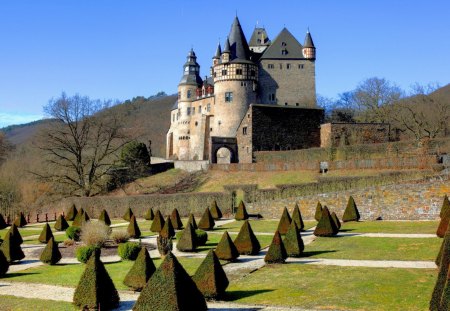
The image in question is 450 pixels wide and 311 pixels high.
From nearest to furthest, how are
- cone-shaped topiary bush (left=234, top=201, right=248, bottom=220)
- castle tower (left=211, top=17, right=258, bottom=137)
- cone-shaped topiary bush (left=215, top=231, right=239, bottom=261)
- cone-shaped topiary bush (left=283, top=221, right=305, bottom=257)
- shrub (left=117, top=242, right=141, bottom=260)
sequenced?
cone-shaped topiary bush (left=215, top=231, right=239, bottom=261) < cone-shaped topiary bush (left=283, top=221, right=305, bottom=257) < shrub (left=117, top=242, right=141, bottom=260) < cone-shaped topiary bush (left=234, top=201, right=248, bottom=220) < castle tower (left=211, top=17, right=258, bottom=137)

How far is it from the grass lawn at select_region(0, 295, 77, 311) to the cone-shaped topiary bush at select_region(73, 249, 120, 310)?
2.04 ft

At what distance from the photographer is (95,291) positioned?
13836mm

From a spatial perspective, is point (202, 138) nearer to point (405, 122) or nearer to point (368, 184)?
point (405, 122)

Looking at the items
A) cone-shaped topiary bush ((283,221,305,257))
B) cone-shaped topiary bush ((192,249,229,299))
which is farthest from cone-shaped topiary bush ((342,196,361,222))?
cone-shaped topiary bush ((192,249,229,299))

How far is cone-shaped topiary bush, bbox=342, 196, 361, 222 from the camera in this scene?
29953 mm

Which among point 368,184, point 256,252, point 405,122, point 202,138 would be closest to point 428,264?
point 256,252

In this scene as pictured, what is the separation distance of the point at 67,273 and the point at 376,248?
12.2 m

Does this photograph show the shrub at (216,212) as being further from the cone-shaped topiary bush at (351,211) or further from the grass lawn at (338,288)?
the grass lawn at (338,288)

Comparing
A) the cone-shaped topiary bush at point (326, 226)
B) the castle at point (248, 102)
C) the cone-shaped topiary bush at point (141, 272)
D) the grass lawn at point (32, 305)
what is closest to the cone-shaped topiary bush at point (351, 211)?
the cone-shaped topiary bush at point (326, 226)

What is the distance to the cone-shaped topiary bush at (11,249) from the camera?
75.2ft

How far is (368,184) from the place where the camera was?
33.8 metres

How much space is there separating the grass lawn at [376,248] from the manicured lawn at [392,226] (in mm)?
2485

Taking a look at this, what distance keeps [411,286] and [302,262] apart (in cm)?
551

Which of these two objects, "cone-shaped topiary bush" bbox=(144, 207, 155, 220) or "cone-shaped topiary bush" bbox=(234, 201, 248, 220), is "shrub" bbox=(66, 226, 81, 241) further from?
"cone-shaped topiary bush" bbox=(144, 207, 155, 220)
